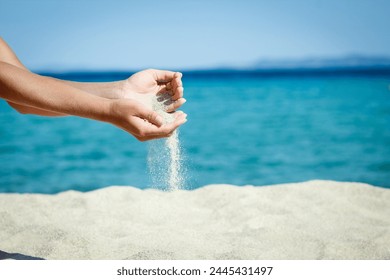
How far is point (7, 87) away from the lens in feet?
4.52

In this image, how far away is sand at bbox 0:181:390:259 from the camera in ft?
6.02

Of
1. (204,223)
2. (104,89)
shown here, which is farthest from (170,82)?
(204,223)

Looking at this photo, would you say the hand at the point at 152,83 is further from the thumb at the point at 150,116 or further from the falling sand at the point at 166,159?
the thumb at the point at 150,116

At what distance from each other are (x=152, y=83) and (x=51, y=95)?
0.48 metres

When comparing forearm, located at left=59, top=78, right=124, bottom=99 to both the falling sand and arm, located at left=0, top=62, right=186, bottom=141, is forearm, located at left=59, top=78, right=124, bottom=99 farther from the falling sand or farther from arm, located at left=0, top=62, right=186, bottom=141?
arm, located at left=0, top=62, right=186, bottom=141

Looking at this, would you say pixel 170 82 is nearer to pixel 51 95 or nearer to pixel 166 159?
pixel 166 159

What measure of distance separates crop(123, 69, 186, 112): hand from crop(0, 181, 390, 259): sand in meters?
0.60

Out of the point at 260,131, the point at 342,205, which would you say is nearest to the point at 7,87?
the point at 342,205

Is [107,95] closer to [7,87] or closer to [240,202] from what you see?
[7,87]

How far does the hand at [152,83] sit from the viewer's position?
66.7 inches

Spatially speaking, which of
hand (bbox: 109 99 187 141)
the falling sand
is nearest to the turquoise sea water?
the falling sand

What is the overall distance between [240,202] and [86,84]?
3.32 feet

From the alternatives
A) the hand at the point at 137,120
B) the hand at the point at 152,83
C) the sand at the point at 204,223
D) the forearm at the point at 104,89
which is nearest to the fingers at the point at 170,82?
the hand at the point at 152,83

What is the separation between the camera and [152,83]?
1.75 meters
